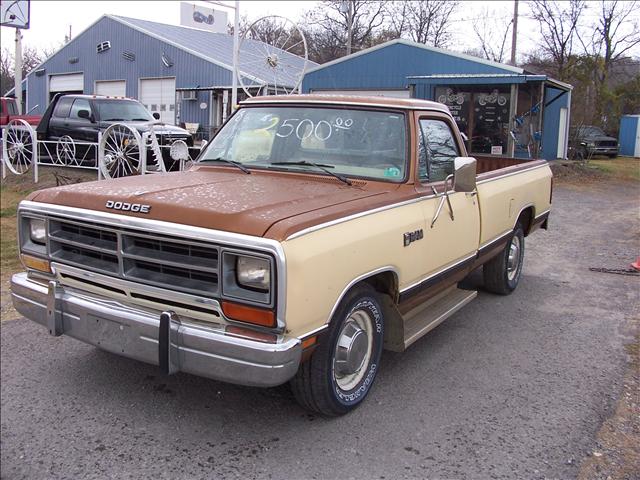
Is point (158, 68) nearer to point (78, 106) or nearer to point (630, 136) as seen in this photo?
point (78, 106)

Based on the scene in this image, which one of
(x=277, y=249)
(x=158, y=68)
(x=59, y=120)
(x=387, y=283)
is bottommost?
(x=387, y=283)

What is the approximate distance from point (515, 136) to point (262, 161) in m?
16.8

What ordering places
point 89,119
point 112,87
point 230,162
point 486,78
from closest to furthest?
point 230,162 → point 89,119 → point 486,78 → point 112,87

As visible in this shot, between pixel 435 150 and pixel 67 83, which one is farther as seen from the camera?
pixel 67 83

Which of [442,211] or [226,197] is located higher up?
[226,197]

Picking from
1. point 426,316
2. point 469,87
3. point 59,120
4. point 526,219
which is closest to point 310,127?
point 426,316

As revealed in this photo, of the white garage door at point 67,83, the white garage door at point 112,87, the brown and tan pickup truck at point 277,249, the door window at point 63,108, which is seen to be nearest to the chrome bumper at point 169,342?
the brown and tan pickup truck at point 277,249

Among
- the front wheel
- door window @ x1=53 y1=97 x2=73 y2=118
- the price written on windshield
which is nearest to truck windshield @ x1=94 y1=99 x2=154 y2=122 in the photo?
door window @ x1=53 y1=97 x2=73 y2=118

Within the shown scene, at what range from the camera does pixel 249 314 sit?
10.1ft

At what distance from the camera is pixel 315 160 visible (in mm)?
4477

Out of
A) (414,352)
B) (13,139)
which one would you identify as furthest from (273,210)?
(13,139)

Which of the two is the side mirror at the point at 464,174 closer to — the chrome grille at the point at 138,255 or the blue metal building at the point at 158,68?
the chrome grille at the point at 138,255

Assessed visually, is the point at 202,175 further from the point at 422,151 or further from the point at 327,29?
the point at 327,29

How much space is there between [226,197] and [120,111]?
11607mm
